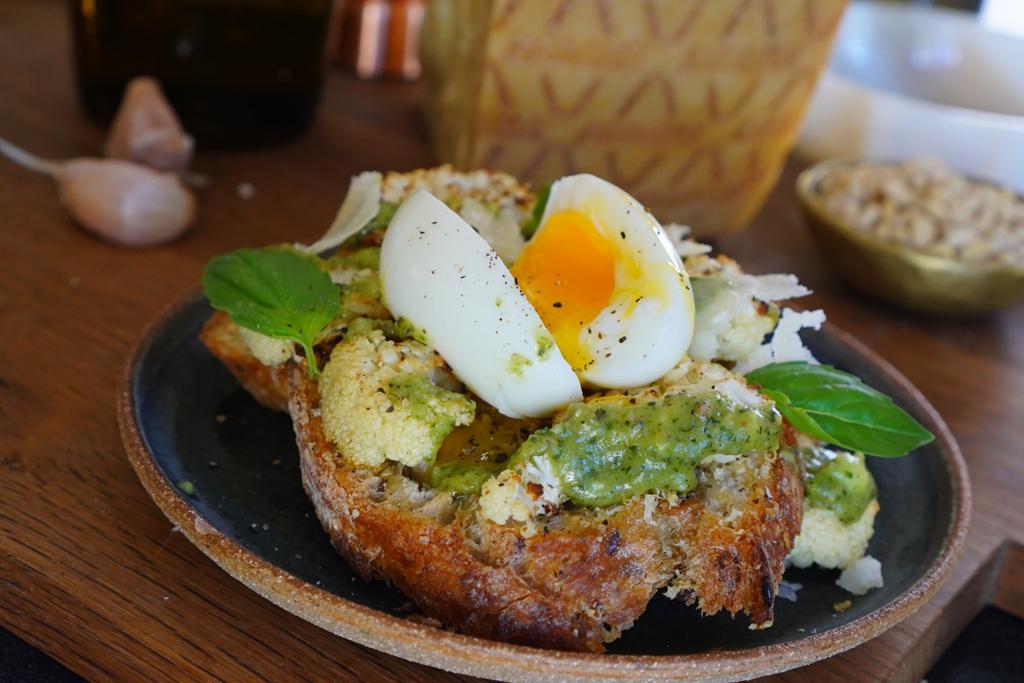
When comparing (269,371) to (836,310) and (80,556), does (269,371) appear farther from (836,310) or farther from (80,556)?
(836,310)

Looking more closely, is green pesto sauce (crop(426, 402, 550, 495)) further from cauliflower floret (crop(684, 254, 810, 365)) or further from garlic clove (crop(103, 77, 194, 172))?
garlic clove (crop(103, 77, 194, 172))

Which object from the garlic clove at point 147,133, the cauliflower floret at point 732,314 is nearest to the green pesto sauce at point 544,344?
the cauliflower floret at point 732,314

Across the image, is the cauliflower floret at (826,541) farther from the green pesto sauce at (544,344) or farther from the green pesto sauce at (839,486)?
the green pesto sauce at (544,344)

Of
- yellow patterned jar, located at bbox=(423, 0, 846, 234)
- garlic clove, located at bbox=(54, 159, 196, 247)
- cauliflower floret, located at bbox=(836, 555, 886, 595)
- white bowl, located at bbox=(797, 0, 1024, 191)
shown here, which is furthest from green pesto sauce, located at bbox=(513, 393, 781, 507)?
white bowl, located at bbox=(797, 0, 1024, 191)

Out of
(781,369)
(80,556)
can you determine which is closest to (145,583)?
(80,556)

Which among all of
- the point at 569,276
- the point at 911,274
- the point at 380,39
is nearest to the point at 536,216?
the point at 569,276

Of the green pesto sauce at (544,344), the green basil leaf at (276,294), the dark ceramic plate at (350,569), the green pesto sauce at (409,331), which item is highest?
the green pesto sauce at (544,344)
